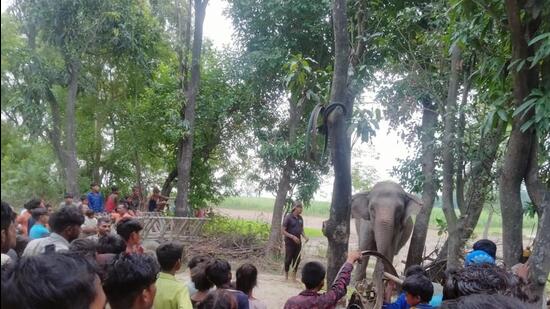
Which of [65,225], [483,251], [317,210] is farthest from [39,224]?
[317,210]

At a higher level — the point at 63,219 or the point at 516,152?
the point at 516,152

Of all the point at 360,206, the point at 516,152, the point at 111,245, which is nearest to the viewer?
the point at 111,245

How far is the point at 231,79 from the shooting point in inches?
524

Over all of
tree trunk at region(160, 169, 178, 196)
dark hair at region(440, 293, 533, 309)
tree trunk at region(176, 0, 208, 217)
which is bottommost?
dark hair at region(440, 293, 533, 309)

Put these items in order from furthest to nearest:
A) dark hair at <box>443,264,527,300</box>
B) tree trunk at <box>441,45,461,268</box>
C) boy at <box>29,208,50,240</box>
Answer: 1. tree trunk at <box>441,45,461,268</box>
2. boy at <box>29,208,50,240</box>
3. dark hair at <box>443,264,527,300</box>

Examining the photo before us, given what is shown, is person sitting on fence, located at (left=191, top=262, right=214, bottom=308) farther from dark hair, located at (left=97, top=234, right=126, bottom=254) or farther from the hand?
the hand

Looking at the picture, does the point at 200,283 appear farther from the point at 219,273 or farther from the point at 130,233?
the point at 130,233

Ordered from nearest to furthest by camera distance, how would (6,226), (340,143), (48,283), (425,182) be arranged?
(6,226), (48,283), (340,143), (425,182)

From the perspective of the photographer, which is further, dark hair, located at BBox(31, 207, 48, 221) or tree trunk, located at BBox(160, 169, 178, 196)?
tree trunk, located at BBox(160, 169, 178, 196)

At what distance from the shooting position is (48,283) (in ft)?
4.81

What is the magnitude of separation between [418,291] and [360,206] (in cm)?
501

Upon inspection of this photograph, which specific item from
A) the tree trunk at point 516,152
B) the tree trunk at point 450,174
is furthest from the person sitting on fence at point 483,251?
the tree trunk at point 450,174

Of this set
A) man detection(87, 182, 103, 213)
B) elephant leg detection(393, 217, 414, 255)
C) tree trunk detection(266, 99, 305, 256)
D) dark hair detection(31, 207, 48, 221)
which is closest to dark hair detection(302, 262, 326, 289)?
dark hair detection(31, 207, 48, 221)

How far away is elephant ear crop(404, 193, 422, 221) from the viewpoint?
764cm
